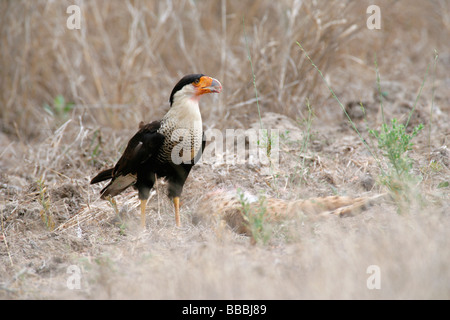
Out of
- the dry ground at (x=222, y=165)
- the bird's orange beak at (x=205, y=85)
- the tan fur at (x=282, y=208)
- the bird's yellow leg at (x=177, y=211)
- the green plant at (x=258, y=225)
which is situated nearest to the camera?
the dry ground at (x=222, y=165)

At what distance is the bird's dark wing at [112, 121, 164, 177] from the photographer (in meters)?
3.80

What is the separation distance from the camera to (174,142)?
377 centimetres

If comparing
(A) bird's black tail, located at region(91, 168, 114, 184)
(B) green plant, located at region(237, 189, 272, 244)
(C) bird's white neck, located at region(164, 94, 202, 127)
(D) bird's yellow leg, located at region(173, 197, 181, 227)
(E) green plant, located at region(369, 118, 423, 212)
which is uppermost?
(C) bird's white neck, located at region(164, 94, 202, 127)

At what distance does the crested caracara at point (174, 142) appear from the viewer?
3.77 metres

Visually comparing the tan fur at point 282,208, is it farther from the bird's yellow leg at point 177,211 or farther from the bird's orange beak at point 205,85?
the bird's orange beak at point 205,85

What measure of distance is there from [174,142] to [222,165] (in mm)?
946

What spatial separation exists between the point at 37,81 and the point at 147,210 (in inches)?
150

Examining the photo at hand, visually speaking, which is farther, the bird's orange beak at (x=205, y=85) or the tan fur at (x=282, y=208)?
the bird's orange beak at (x=205, y=85)

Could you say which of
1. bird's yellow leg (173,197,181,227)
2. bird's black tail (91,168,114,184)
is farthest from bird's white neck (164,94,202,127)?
bird's black tail (91,168,114,184)

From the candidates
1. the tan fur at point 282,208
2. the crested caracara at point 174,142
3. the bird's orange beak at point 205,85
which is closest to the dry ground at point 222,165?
the tan fur at point 282,208

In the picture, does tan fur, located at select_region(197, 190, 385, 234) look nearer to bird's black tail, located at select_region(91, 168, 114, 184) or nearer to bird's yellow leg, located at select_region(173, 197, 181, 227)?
bird's yellow leg, located at select_region(173, 197, 181, 227)

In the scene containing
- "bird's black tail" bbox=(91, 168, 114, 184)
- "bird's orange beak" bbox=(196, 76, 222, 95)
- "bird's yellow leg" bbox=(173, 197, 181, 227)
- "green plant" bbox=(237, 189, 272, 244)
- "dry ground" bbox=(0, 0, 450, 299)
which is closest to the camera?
"dry ground" bbox=(0, 0, 450, 299)

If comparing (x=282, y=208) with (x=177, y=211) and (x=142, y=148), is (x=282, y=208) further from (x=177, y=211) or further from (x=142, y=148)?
(x=142, y=148)
